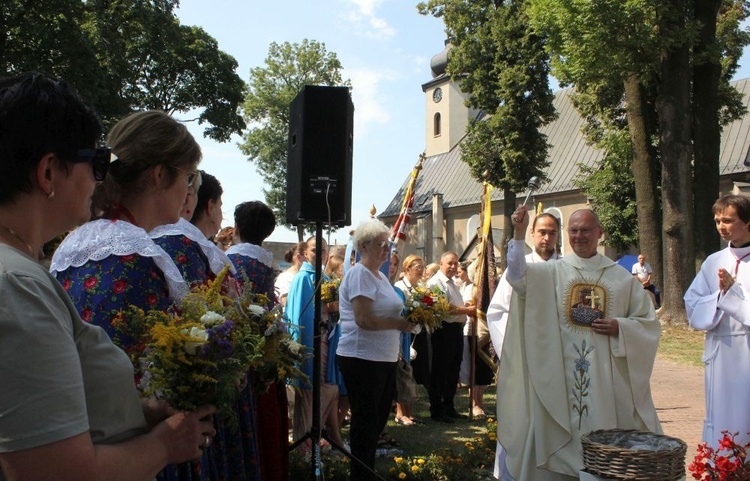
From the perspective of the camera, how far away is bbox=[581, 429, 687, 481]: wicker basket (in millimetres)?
3432

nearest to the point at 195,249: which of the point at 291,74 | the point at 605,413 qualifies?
the point at 605,413

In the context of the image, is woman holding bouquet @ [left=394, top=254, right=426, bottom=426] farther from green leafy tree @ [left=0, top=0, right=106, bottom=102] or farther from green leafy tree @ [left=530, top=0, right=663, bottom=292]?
green leafy tree @ [left=0, top=0, right=106, bottom=102]

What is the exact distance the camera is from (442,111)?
56562 mm

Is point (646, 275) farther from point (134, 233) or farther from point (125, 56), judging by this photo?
point (134, 233)

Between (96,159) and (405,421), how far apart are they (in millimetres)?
7396

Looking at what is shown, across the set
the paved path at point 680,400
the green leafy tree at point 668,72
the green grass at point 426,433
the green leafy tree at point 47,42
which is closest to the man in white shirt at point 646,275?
the green leafy tree at point 668,72

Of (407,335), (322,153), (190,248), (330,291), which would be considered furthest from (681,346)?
(190,248)

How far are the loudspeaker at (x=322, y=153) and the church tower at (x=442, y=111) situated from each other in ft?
164

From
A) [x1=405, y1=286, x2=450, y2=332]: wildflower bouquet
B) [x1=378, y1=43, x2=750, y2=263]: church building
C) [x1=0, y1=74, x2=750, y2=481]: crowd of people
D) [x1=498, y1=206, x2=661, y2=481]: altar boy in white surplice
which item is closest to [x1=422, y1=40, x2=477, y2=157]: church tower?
[x1=378, y1=43, x2=750, y2=263]: church building

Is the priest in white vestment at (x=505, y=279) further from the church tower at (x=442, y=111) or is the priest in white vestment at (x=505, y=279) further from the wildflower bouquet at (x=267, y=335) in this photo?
the church tower at (x=442, y=111)

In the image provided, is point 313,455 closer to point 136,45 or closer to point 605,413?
point 605,413

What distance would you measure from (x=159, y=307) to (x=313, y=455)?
3.26 m

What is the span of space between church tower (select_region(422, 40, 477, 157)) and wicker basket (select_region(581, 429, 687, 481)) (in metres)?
51.8

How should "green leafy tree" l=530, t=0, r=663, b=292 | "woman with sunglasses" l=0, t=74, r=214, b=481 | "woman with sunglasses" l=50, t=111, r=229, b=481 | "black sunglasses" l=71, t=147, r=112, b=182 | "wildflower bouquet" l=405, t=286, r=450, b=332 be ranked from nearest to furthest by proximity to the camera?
"woman with sunglasses" l=0, t=74, r=214, b=481
"black sunglasses" l=71, t=147, r=112, b=182
"woman with sunglasses" l=50, t=111, r=229, b=481
"wildflower bouquet" l=405, t=286, r=450, b=332
"green leafy tree" l=530, t=0, r=663, b=292
